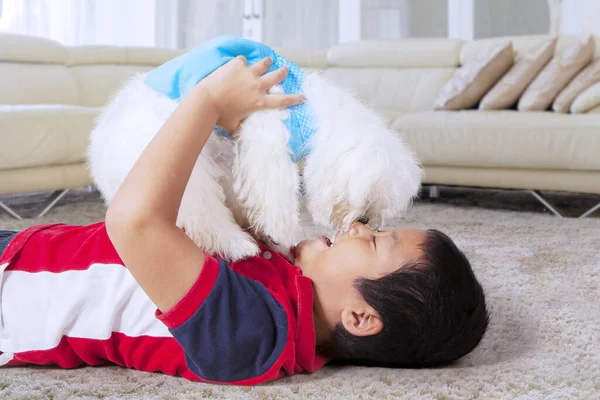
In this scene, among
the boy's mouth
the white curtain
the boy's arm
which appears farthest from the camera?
the white curtain

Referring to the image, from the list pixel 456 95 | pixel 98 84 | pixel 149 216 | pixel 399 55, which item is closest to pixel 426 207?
pixel 456 95

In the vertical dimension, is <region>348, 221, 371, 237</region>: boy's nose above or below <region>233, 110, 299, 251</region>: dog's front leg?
below

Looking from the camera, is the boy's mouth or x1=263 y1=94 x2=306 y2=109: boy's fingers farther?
the boy's mouth

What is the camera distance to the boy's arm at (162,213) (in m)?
0.85

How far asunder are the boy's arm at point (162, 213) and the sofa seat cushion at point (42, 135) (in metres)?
1.53

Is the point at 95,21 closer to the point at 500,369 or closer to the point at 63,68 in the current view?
the point at 63,68

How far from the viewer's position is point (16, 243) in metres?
1.07

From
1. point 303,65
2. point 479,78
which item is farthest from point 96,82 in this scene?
point 479,78

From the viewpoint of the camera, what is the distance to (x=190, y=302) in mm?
865

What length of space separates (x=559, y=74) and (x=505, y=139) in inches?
17.2

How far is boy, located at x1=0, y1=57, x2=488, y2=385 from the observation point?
33.9 inches

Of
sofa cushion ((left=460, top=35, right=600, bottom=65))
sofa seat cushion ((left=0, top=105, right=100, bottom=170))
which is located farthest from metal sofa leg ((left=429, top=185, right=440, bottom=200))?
sofa seat cushion ((left=0, top=105, right=100, bottom=170))

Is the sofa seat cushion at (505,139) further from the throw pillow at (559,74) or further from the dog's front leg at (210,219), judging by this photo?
the dog's front leg at (210,219)

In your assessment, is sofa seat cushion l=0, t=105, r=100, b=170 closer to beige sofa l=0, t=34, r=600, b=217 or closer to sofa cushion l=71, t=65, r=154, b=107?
beige sofa l=0, t=34, r=600, b=217
